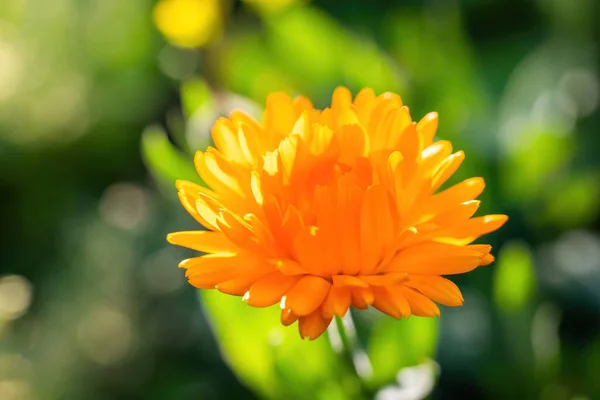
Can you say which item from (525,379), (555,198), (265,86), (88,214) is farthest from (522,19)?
(88,214)

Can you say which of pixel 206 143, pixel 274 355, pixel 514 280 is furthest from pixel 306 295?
pixel 206 143

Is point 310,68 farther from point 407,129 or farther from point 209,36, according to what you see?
point 407,129

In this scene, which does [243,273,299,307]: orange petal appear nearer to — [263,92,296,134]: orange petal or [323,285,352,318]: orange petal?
[323,285,352,318]: orange petal

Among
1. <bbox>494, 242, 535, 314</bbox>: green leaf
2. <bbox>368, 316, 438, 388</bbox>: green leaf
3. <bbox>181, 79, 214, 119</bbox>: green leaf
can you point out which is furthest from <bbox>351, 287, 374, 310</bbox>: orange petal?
<bbox>181, 79, 214, 119</bbox>: green leaf

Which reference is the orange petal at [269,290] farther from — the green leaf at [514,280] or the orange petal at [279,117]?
the green leaf at [514,280]

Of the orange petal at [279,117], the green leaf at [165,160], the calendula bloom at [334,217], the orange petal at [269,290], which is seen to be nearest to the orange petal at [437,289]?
the calendula bloom at [334,217]

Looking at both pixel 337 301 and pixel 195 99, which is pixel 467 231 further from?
pixel 195 99
